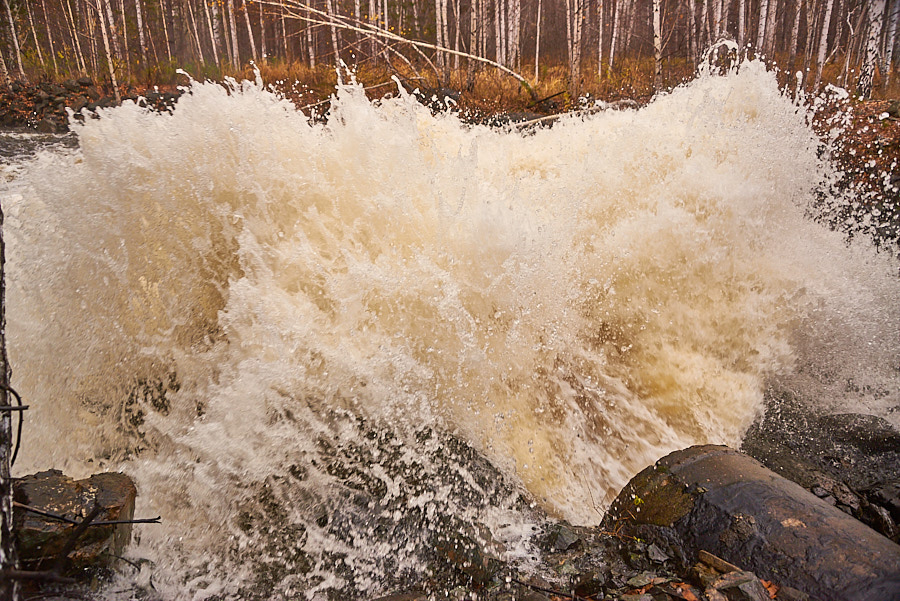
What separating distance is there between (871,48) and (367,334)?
33.7ft

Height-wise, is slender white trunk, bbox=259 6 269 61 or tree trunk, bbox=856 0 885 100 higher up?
slender white trunk, bbox=259 6 269 61

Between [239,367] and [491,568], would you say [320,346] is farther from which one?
[491,568]

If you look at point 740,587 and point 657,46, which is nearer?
point 740,587

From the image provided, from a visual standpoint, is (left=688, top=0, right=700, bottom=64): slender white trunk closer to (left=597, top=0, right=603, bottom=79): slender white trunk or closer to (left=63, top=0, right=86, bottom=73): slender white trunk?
(left=597, top=0, right=603, bottom=79): slender white trunk

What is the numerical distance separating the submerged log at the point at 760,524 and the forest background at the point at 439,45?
8.70 meters

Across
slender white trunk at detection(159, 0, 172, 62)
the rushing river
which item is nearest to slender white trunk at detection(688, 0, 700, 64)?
the rushing river

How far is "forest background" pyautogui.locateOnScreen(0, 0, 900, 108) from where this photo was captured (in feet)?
34.1

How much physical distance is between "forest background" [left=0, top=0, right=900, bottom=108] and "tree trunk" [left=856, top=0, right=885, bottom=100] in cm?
3

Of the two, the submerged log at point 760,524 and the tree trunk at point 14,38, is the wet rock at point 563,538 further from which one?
the tree trunk at point 14,38

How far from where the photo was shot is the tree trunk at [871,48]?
8.08 meters

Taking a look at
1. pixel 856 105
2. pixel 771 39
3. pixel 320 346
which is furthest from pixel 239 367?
pixel 771 39

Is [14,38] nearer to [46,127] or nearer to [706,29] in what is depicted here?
[46,127]

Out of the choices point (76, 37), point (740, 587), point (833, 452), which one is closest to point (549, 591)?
point (740, 587)

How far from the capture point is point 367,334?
2.64m
